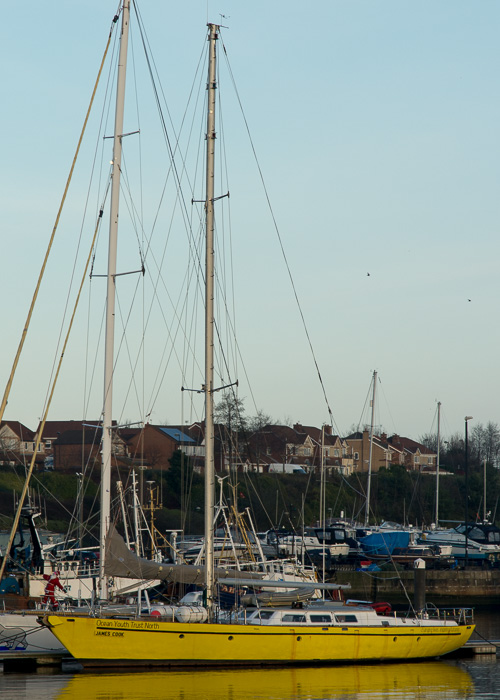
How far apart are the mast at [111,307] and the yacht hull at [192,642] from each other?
2.10 meters

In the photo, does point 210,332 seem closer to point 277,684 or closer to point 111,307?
point 111,307

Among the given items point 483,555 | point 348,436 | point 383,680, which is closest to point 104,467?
point 383,680

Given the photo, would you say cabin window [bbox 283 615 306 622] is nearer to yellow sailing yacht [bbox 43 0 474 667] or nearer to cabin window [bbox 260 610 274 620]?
yellow sailing yacht [bbox 43 0 474 667]

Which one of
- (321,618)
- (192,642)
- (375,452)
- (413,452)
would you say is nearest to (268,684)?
(192,642)

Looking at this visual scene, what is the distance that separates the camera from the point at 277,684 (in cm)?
2336

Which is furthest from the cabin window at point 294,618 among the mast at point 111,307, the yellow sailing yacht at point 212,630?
the mast at point 111,307

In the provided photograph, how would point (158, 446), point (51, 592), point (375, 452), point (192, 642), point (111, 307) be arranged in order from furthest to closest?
point (375, 452)
point (158, 446)
point (111, 307)
point (51, 592)
point (192, 642)

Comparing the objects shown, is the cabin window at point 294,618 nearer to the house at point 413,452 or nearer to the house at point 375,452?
the house at point 375,452

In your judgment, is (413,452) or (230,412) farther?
(413,452)

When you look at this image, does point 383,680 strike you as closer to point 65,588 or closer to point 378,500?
point 65,588

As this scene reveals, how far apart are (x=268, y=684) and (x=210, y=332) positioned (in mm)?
9891

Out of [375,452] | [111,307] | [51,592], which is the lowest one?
[51,592]

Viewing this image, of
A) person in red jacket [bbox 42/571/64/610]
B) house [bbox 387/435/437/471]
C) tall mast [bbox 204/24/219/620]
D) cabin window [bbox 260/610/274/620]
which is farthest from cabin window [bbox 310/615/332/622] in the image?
house [bbox 387/435/437/471]

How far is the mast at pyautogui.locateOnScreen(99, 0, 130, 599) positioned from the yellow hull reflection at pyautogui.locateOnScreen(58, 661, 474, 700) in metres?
3.71
